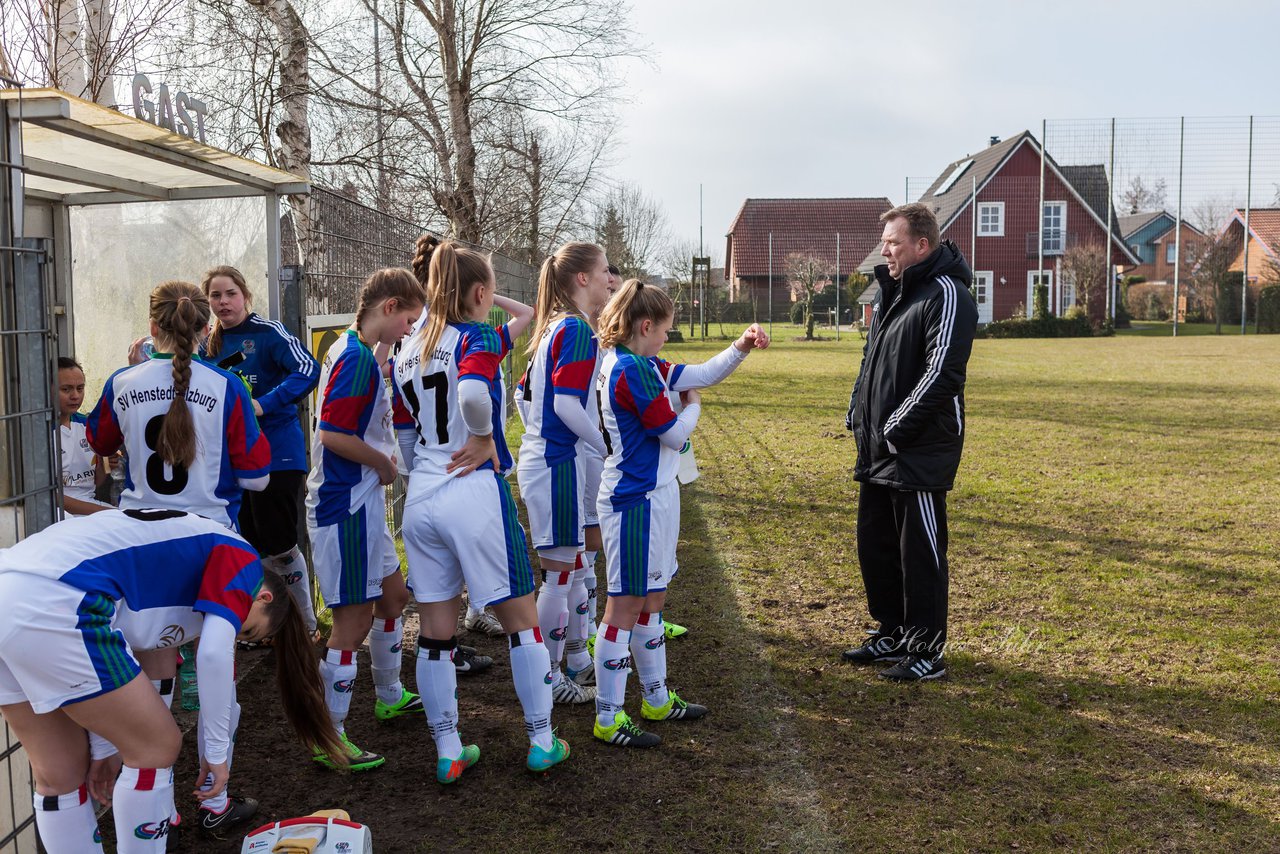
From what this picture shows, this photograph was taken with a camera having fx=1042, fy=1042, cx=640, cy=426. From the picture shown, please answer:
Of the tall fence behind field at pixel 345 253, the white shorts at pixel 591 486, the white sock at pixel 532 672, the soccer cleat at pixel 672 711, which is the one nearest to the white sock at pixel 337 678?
the white sock at pixel 532 672

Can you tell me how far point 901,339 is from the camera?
5113 millimetres

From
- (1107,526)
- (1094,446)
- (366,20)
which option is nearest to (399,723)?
(1107,526)

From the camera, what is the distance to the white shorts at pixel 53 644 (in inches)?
99.3

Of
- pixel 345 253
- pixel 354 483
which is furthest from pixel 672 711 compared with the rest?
pixel 345 253

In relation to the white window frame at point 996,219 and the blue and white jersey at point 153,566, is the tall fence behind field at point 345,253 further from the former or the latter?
the white window frame at point 996,219

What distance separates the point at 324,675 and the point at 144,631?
1458 mm

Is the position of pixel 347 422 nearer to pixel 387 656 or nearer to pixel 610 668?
pixel 387 656

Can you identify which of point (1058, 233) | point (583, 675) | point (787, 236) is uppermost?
point (787, 236)

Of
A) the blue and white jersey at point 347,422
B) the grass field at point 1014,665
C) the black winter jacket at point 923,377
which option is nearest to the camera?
the grass field at point 1014,665

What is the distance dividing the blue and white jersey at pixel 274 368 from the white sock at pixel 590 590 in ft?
5.24

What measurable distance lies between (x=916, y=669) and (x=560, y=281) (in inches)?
100

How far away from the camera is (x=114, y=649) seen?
265 centimetres

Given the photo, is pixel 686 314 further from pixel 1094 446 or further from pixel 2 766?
pixel 2 766

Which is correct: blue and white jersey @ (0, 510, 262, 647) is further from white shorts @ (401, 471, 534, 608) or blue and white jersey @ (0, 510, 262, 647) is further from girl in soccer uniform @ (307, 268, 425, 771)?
girl in soccer uniform @ (307, 268, 425, 771)
